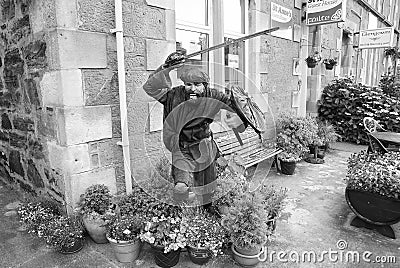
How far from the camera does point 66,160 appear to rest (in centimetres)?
288

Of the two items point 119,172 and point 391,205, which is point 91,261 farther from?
point 391,205

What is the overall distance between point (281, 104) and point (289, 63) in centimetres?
89

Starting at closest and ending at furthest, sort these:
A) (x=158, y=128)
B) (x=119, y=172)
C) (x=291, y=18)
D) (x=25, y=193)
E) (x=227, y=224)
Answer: (x=227, y=224)
(x=119, y=172)
(x=158, y=128)
(x=25, y=193)
(x=291, y=18)

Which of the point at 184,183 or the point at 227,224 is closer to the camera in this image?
the point at 184,183

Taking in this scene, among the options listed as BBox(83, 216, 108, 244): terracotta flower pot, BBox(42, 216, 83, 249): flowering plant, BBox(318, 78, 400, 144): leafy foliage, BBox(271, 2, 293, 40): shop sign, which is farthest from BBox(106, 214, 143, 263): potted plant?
BBox(318, 78, 400, 144): leafy foliage

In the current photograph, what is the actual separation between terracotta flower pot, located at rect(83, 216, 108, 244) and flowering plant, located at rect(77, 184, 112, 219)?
4 centimetres

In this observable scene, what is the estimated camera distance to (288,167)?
4973 millimetres

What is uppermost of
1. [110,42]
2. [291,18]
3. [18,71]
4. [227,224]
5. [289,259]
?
[291,18]

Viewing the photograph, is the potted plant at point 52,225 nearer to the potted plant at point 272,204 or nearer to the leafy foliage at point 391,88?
the potted plant at point 272,204

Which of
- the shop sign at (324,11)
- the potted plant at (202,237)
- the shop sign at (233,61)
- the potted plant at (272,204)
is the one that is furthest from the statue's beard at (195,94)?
the shop sign at (324,11)

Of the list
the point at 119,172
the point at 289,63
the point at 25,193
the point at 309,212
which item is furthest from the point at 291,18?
the point at 25,193

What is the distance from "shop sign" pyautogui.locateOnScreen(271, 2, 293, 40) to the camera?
5.46 meters

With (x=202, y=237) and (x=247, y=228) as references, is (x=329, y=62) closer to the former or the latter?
(x=247, y=228)

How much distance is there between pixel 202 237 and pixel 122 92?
5.30 feet
